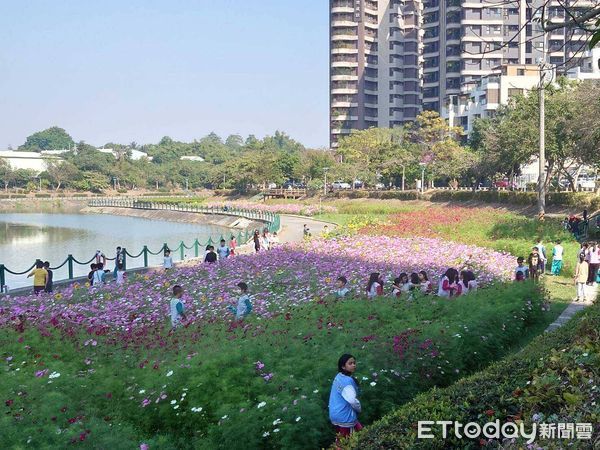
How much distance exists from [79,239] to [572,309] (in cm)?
4272

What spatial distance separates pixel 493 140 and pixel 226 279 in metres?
37.0

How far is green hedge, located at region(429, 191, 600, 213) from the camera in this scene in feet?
125

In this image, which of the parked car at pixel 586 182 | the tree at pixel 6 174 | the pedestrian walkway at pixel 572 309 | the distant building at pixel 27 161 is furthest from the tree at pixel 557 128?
the distant building at pixel 27 161

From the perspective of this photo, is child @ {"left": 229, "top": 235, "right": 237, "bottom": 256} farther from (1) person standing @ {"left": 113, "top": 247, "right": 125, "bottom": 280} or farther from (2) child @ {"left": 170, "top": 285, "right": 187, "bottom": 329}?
(2) child @ {"left": 170, "top": 285, "right": 187, "bottom": 329}

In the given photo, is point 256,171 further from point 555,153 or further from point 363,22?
point 555,153

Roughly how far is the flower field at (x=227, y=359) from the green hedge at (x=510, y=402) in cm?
168

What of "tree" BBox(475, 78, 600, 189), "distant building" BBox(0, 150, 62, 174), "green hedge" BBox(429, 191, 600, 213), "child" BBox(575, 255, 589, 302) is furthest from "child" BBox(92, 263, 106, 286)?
"distant building" BBox(0, 150, 62, 174)

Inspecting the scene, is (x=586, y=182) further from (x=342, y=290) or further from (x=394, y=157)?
(x=342, y=290)

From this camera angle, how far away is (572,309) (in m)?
14.9

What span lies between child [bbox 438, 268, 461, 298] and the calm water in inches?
676

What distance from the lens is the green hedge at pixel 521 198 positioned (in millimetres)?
38106

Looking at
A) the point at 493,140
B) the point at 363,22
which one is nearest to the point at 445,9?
the point at 363,22

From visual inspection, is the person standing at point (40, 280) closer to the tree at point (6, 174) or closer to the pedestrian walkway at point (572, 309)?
the pedestrian walkway at point (572, 309)

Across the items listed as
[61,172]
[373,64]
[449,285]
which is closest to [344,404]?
[449,285]
